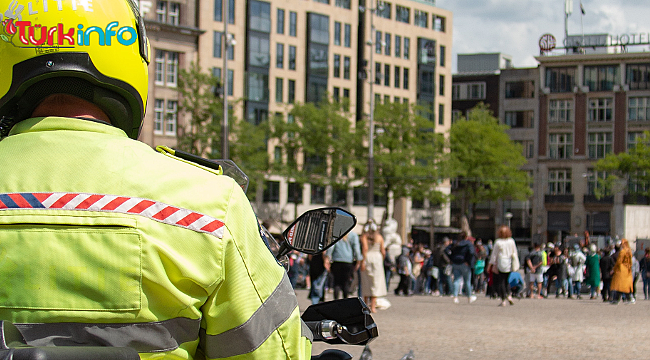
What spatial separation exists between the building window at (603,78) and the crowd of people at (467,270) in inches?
1585

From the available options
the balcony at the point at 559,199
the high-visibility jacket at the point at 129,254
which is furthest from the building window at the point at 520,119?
the high-visibility jacket at the point at 129,254

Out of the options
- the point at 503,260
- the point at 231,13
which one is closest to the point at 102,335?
the point at 503,260

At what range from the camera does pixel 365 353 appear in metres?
2.58

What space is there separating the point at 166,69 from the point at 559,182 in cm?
3268

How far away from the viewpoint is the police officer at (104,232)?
5.18 feet

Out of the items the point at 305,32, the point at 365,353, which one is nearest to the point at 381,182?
the point at 305,32

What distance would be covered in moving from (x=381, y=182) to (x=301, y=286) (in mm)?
25430

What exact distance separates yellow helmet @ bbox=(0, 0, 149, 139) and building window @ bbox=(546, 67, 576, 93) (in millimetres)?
68196

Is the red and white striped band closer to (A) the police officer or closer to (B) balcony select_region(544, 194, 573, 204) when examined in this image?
(A) the police officer

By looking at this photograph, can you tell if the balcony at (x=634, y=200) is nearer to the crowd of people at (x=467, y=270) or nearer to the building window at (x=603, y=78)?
the building window at (x=603, y=78)

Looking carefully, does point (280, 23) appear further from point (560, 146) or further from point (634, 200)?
point (634, 200)

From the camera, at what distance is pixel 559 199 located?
219 feet

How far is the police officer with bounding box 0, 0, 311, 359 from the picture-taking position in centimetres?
158

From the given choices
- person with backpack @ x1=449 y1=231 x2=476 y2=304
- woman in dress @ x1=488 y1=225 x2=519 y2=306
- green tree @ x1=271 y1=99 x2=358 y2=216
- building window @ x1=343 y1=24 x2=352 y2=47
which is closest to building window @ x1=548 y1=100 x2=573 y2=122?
building window @ x1=343 y1=24 x2=352 y2=47
